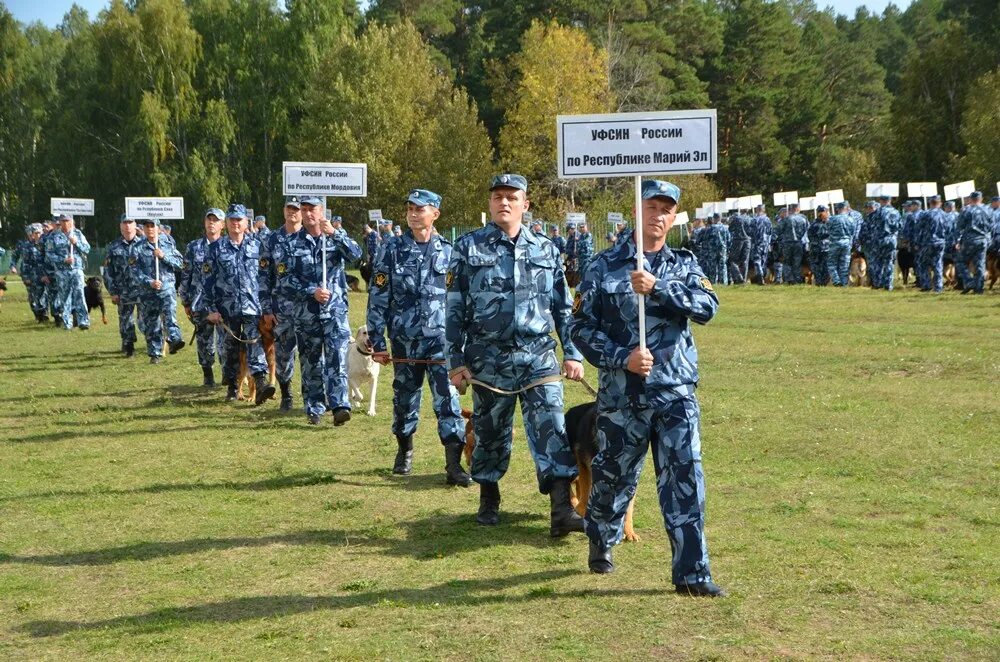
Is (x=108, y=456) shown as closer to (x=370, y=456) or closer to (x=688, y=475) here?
(x=370, y=456)

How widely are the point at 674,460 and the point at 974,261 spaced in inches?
936

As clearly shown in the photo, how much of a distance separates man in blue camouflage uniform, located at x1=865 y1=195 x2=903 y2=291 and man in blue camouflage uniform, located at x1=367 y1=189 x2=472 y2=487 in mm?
23155

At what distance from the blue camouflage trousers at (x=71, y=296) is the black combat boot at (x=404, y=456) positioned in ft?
62.9

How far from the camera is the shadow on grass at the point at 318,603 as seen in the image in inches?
273

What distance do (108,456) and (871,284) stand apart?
2438cm

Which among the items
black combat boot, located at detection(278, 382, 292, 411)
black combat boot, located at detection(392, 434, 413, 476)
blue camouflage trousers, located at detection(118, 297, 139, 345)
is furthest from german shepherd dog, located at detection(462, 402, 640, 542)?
blue camouflage trousers, located at detection(118, 297, 139, 345)

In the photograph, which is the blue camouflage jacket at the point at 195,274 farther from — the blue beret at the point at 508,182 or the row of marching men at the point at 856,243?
the row of marching men at the point at 856,243

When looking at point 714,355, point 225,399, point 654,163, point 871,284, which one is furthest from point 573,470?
point 871,284

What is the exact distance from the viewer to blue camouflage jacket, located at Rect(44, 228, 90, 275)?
28422 mm

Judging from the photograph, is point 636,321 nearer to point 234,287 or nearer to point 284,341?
point 284,341

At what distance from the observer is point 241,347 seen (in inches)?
617

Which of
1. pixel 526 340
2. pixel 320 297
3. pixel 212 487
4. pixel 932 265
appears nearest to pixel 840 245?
pixel 932 265

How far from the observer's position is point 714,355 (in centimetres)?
1927

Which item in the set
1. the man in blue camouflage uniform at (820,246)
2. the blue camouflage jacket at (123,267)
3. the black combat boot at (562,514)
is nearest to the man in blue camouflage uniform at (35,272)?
the blue camouflage jacket at (123,267)
